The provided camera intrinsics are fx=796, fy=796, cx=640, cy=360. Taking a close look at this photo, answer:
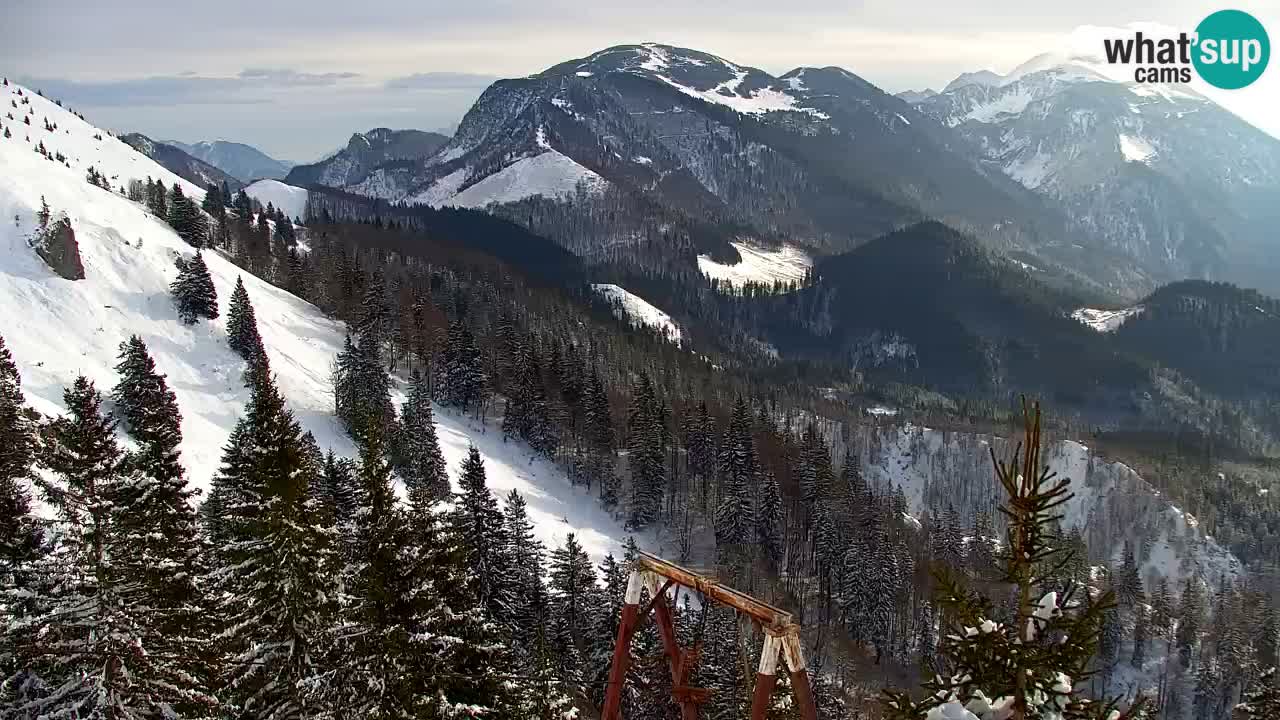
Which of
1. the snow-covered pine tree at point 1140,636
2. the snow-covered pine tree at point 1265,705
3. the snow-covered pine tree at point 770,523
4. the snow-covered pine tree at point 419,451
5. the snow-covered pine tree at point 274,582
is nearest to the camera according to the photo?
the snow-covered pine tree at point 274,582

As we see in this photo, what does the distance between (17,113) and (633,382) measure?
13944 centimetres

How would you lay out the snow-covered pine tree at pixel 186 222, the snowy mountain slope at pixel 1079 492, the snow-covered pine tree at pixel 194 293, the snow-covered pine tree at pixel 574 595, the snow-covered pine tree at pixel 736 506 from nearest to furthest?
the snow-covered pine tree at pixel 574 595
the snow-covered pine tree at pixel 194 293
the snow-covered pine tree at pixel 736 506
the snow-covered pine tree at pixel 186 222
the snowy mountain slope at pixel 1079 492

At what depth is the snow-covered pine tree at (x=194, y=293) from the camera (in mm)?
91938

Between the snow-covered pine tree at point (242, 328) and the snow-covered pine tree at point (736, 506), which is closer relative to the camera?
the snow-covered pine tree at point (242, 328)

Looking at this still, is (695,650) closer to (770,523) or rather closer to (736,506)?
(736,506)

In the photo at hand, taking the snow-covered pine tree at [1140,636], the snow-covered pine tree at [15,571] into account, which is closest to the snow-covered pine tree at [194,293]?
the snow-covered pine tree at [15,571]

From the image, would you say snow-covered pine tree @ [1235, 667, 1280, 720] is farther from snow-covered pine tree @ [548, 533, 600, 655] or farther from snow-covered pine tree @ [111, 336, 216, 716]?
snow-covered pine tree @ [548, 533, 600, 655]

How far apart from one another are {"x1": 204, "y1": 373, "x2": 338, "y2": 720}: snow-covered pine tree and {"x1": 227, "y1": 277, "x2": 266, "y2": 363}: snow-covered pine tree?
7528 cm

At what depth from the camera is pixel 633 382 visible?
5832 inches

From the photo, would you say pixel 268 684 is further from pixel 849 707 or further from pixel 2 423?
pixel 849 707

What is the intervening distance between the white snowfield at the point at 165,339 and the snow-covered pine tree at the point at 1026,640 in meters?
68.2

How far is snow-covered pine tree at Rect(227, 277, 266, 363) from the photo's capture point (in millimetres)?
90562

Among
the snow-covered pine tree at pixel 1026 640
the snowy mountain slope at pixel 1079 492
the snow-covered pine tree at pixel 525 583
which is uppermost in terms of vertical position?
the snow-covered pine tree at pixel 1026 640

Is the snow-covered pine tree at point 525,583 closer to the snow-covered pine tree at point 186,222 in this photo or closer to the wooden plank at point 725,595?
the wooden plank at point 725,595
